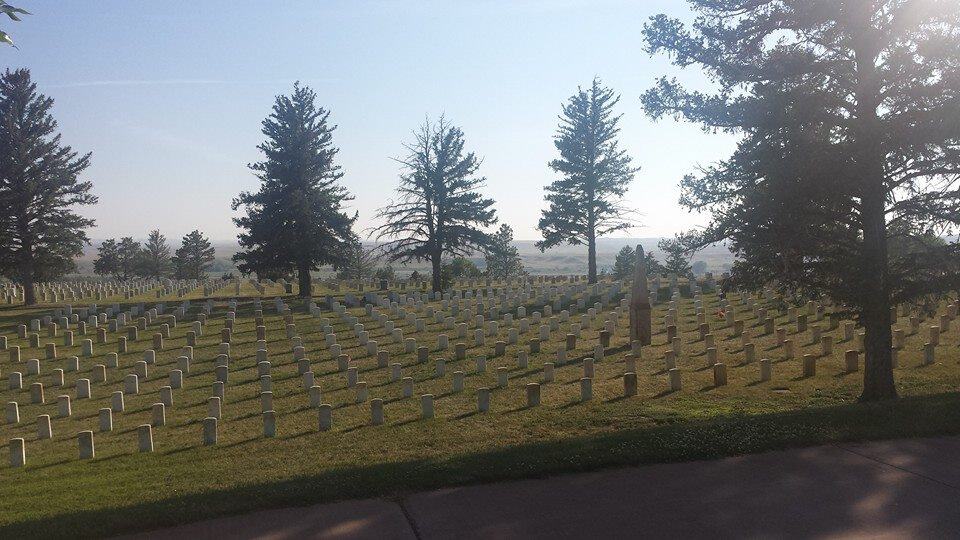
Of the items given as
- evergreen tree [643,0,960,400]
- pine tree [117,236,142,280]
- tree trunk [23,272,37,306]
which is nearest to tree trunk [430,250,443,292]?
tree trunk [23,272,37,306]

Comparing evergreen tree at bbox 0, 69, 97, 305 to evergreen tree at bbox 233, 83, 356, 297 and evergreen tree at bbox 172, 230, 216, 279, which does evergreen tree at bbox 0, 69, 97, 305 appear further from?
evergreen tree at bbox 172, 230, 216, 279

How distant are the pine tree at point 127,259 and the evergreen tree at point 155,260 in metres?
0.47

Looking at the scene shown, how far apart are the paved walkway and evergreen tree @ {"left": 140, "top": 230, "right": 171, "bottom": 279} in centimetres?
6124

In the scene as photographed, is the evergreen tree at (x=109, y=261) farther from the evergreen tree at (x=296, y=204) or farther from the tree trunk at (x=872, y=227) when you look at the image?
the tree trunk at (x=872, y=227)

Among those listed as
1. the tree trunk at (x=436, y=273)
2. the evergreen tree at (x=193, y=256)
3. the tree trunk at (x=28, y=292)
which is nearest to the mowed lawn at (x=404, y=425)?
the tree trunk at (x=28, y=292)

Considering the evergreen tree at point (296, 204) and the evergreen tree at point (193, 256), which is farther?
the evergreen tree at point (193, 256)

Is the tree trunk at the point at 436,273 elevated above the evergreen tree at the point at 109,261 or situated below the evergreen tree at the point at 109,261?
below

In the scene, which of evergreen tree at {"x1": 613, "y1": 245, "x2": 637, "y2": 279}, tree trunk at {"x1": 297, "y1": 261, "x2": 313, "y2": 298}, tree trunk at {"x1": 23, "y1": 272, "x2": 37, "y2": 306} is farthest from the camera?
evergreen tree at {"x1": 613, "y1": 245, "x2": 637, "y2": 279}

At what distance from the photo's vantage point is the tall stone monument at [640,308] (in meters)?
18.6

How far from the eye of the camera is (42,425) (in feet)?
36.8

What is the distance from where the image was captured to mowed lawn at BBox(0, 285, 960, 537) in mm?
6375

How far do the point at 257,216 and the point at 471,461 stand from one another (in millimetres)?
30353

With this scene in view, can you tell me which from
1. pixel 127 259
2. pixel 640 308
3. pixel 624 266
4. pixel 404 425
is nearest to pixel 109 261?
pixel 127 259

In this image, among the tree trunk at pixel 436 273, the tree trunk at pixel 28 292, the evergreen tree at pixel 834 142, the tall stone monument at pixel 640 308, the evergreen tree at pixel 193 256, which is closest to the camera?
the evergreen tree at pixel 834 142
